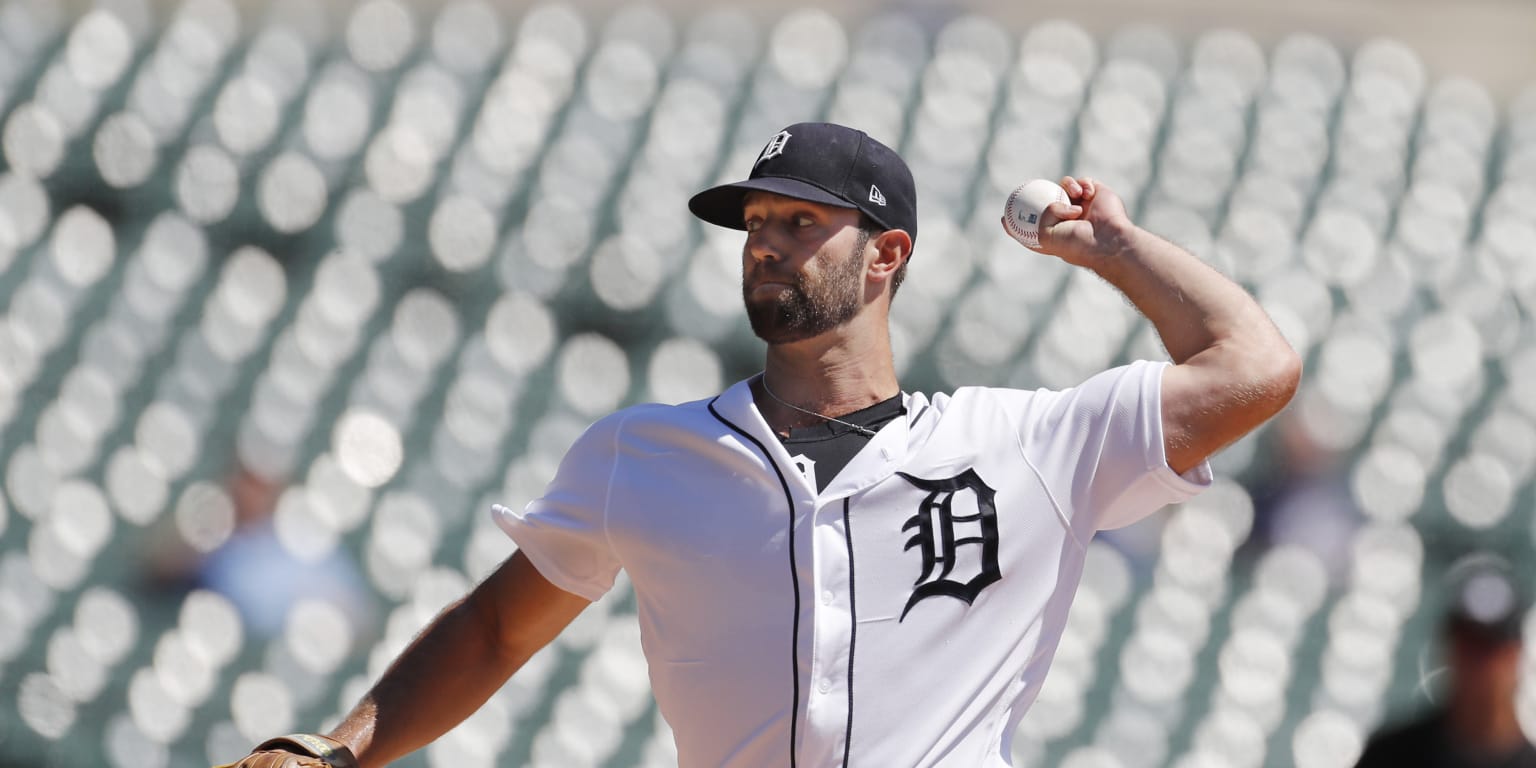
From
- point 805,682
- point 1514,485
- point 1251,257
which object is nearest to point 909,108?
point 1251,257

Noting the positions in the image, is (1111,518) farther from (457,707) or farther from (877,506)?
(457,707)

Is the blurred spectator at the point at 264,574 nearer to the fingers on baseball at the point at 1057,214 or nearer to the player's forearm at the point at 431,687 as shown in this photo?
the player's forearm at the point at 431,687

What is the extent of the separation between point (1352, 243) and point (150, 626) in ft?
11.0

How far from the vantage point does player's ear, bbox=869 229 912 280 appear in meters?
1.91

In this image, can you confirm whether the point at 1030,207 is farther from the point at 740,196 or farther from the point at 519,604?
the point at 519,604

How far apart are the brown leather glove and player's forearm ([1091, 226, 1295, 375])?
3.29 ft

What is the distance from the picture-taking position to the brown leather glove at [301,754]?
1.69 meters

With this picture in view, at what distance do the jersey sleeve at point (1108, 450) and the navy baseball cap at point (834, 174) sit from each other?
310mm

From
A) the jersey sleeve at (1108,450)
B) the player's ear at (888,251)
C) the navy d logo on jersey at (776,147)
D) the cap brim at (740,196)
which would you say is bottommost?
the jersey sleeve at (1108,450)

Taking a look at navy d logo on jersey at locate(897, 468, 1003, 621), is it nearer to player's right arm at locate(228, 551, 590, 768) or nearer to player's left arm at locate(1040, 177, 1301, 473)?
player's left arm at locate(1040, 177, 1301, 473)

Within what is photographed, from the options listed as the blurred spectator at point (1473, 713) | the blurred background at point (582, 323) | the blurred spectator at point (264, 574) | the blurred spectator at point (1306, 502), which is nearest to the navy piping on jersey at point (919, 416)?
the blurred spectator at point (1473, 713)

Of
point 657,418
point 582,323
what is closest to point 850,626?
point 657,418

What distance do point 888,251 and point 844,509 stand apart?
35 centimetres

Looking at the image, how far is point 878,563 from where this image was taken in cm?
172
